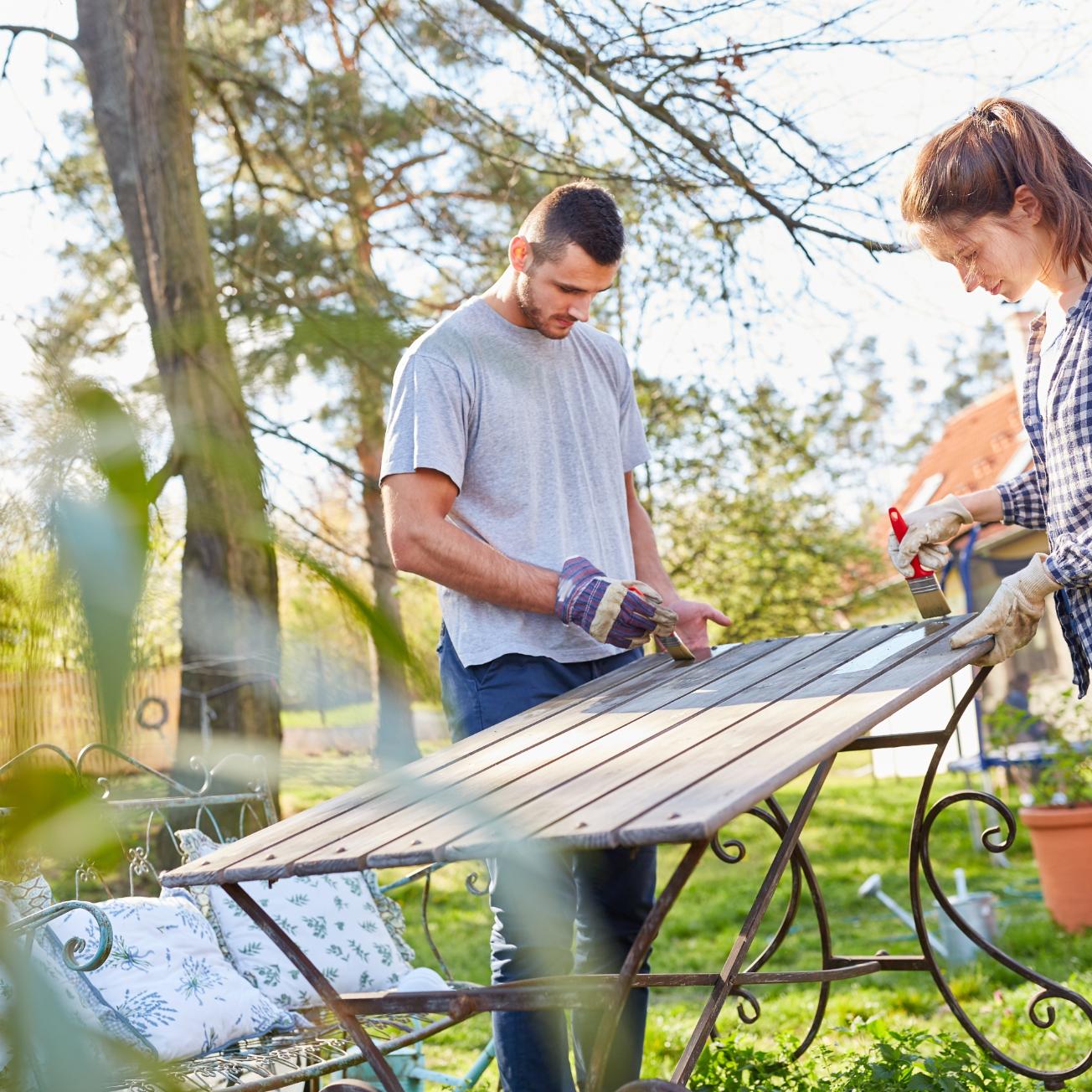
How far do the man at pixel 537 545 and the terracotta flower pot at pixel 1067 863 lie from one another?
9.19 feet

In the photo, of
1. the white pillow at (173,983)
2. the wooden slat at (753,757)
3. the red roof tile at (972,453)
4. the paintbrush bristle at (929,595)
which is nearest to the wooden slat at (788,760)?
the wooden slat at (753,757)

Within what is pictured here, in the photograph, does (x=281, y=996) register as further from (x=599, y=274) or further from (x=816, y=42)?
(x=816, y=42)

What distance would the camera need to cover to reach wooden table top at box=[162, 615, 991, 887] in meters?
0.99

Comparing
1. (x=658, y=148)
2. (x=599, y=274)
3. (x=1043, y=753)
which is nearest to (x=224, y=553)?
(x=599, y=274)

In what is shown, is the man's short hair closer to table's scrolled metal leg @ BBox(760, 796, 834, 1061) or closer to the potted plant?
table's scrolled metal leg @ BBox(760, 796, 834, 1061)

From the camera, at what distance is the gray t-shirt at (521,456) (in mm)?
1925

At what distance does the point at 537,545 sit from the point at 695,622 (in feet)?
0.95

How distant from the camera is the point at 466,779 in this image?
1.22 meters

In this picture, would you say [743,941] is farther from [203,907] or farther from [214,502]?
[203,907]

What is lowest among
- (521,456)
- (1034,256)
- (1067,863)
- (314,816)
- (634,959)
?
(1067,863)

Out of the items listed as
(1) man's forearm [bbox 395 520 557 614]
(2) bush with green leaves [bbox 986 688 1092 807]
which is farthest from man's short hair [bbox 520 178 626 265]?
(2) bush with green leaves [bbox 986 688 1092 807]

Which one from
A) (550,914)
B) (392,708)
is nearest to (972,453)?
(550,914)

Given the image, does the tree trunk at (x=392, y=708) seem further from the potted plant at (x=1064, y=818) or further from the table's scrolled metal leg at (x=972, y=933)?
the potted plant at (x=1064, y=818)

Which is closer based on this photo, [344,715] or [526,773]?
[344,715]
